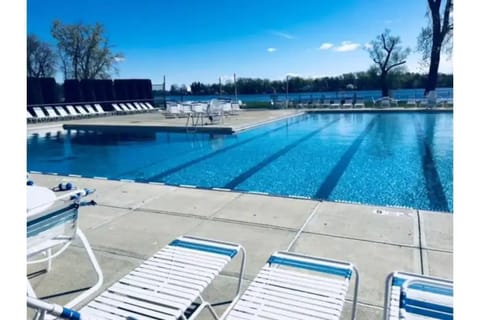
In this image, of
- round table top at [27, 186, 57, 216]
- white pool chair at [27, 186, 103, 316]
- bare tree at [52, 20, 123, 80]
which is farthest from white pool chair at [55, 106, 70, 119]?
white pool chair at [27, 186, 103, 316]

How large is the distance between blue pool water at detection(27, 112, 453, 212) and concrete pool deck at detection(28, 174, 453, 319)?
1359 millimetres

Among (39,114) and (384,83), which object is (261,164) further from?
(384,83)

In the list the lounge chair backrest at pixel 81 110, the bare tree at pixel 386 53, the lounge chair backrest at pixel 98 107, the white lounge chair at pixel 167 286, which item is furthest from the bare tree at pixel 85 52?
the white lounge chair at pixel 167 286

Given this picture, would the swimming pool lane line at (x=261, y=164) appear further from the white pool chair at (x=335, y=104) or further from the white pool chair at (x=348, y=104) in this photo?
the white pool chair at (x=335, y=104)

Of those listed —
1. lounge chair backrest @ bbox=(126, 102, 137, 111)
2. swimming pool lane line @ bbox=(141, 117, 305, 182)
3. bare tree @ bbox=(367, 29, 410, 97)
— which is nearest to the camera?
swimming pool lane line @ bbox=(141, 117, 305, 182)

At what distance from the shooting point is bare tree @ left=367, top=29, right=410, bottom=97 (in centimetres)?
2291

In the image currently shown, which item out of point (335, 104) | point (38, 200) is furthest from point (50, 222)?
point (335, 104)

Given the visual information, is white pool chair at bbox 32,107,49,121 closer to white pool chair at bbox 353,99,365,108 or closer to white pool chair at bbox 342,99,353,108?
white pool chair at bbox 342,99,353,108

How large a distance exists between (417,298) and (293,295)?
0.52m

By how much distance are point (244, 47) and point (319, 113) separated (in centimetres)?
1347
